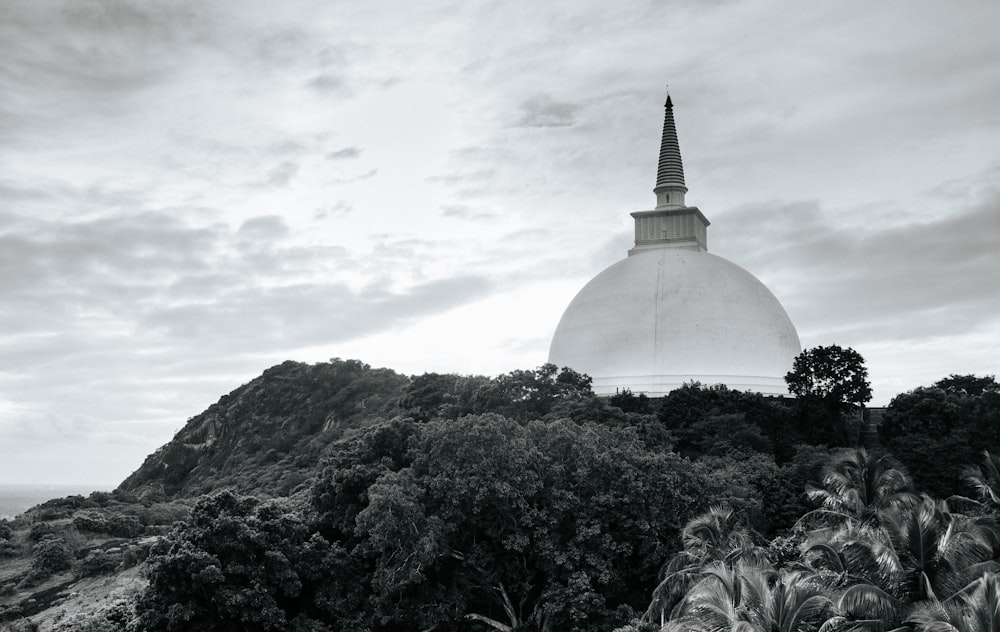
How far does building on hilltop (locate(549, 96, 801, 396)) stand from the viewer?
5481 centimetres

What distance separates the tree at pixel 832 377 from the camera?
4688 cm

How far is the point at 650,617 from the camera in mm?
26016

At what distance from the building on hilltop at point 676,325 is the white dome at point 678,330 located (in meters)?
0.06

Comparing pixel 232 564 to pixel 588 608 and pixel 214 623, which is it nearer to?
pixel 214 623

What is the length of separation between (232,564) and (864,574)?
19.9m

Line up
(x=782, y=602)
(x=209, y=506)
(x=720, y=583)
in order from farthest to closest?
(x=209, y=506), (x=720, y=583), (x=782, y=602)

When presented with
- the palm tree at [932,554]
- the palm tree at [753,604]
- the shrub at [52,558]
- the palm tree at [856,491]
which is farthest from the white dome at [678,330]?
the palm tree at [753,604]

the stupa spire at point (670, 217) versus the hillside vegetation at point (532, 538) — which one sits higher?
the stupa spire at point (670, 217)

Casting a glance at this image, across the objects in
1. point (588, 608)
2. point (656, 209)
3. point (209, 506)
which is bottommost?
point (588, 608)

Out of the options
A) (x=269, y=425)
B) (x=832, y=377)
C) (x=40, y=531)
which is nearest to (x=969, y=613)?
(x=832, y=377)

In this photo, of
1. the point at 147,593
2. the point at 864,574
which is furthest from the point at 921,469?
the point at 147,593

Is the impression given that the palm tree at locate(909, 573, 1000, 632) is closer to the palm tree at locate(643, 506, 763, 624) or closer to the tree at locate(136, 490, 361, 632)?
the palm tree at locate(643, 506, 763, 624)

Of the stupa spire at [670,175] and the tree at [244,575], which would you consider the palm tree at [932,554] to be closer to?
the tree at [244,575]

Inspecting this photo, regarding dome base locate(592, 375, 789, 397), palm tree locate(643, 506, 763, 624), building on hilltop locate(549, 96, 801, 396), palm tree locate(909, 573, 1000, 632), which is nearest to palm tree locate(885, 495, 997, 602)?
palm tree locate(909, 573, 1000, 632)
